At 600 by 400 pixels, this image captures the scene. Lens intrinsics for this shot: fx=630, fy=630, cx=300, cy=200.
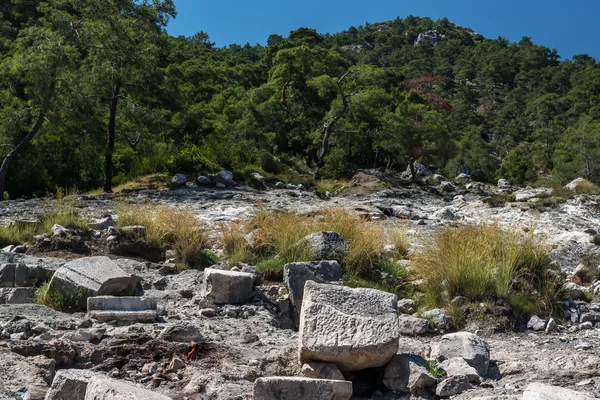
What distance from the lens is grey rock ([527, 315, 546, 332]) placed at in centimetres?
685

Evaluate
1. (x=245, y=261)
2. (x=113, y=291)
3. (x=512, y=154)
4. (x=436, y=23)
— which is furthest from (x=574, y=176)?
(x=436, y=23)

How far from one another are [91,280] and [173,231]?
320cm

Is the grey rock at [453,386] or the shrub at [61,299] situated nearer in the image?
the grey rock at [453,386]

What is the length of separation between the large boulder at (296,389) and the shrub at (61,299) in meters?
3.09

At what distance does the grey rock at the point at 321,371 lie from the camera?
4711 mm

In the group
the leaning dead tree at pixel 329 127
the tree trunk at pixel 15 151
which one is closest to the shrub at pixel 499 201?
the leaning dead tree at pixel 329 127

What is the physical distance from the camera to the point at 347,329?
483 cm

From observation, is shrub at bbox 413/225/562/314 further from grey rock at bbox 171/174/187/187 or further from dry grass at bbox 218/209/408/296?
grey rock at bbox 171/174/187/187

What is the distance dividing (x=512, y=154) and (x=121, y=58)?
107 feet

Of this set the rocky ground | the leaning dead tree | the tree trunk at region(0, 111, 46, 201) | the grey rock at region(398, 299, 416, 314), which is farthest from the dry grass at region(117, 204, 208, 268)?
the leaning dead tree

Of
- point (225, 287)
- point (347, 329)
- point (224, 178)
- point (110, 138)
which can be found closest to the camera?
point (347, 329)

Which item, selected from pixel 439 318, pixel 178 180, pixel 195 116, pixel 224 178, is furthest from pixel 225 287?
pixel 195 116

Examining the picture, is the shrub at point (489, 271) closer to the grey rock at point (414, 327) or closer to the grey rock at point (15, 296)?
the grey rock at point (414, 327)

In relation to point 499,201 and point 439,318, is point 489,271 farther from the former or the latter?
point 499,201
